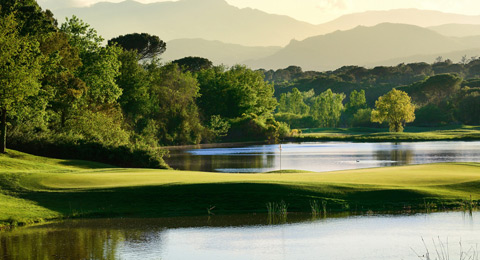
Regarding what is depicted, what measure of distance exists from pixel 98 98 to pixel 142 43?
5976cm

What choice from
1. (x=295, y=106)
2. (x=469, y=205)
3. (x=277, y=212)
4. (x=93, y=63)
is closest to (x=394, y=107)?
(x=295, y=106)

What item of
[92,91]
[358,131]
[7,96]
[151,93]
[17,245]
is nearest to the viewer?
[17,245]

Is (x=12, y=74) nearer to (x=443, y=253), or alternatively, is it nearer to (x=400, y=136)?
(x=443, y=253)

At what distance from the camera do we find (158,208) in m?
30.2

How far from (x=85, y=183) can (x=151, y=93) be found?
7956 centimetres

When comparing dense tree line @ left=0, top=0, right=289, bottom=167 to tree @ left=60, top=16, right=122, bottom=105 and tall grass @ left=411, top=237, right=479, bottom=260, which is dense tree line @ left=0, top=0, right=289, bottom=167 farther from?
tall grass @ left=411, top=237, right=479, bottom=260

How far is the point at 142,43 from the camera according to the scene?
132500mm

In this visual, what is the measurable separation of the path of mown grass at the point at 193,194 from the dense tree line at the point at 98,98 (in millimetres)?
17929

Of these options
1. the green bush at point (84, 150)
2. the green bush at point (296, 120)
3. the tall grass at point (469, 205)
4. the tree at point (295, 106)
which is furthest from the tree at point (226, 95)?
the tall grass at point (469, 205)

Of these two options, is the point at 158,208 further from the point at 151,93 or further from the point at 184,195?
the point at 151,93

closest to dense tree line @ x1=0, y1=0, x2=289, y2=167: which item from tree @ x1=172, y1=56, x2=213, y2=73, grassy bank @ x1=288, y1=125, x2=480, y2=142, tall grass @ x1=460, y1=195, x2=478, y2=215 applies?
grassy bank @ x1=288, y1=125, x2=480, y2=142

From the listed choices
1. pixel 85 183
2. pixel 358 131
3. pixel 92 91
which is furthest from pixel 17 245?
pixel 358 131

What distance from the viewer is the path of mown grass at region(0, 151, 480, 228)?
29719 millimetres

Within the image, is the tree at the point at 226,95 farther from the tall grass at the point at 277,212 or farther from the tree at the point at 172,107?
the tall grass at the point at 277,212
